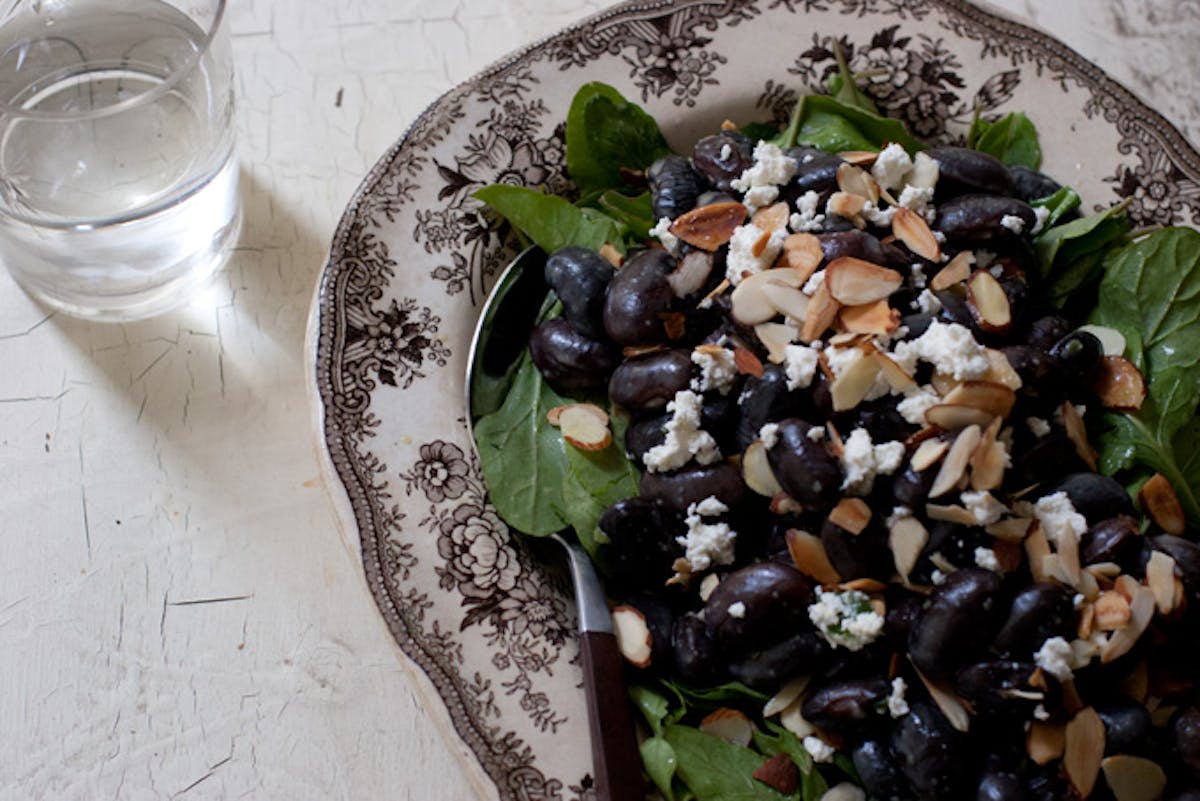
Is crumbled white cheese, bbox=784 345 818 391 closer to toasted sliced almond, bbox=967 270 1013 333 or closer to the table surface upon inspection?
toasted sliced almond, bbox=967 270 1013 333

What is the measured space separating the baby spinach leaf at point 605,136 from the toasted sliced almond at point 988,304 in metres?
0.46

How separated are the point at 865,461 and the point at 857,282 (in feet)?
0.64

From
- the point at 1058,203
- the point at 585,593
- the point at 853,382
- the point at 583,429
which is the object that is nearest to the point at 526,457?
the point at 583,429

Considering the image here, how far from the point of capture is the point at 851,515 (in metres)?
1.14

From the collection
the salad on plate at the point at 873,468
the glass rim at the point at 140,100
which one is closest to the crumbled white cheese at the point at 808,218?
the salad on plate at the point at 873,468

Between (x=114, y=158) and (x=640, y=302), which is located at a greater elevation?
(x=640, y=302)

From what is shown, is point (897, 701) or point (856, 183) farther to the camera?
point (856, 183)

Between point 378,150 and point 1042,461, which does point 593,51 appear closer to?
point 378,150

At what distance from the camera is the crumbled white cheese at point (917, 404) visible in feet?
3.80

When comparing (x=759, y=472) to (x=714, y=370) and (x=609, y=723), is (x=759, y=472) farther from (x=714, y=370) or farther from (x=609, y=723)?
(x=609, y=723)

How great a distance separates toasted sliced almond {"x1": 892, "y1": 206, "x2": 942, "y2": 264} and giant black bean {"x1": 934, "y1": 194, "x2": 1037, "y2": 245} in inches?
0.9

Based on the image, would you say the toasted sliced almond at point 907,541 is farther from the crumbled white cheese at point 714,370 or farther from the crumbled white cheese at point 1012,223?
the crumbled white cheese at point 1012,223

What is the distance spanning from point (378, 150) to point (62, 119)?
51 cm

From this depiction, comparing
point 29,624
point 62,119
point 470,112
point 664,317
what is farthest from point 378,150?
point 29,624
